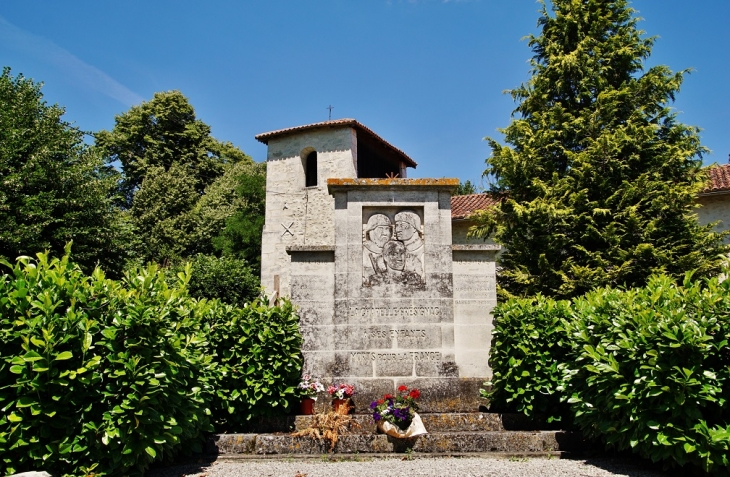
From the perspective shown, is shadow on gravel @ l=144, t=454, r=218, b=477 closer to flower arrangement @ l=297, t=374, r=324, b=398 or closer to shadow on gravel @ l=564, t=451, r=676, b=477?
flower arrangement @ l=297, t=374, r=324, b=398

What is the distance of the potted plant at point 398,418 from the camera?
6273mm

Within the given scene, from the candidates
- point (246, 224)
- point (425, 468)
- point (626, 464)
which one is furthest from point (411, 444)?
point (246, 224)

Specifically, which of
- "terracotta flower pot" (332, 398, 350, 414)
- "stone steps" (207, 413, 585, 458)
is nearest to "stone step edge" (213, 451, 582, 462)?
"stone steps" (207, 413, 585, 458)

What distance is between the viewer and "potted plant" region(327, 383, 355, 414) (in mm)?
7059

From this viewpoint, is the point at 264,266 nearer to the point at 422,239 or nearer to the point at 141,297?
the point at 422,239

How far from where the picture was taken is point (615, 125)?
14641mm

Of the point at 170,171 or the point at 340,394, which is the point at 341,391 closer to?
the point at 340,394

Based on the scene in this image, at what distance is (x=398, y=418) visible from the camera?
628 centimetres

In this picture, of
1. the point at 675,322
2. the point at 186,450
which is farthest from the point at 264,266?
the point at 675,322

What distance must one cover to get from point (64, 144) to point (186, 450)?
13.5 m

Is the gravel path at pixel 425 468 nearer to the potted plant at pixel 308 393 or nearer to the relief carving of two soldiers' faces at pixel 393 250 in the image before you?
the potted plant at pixel 308 393

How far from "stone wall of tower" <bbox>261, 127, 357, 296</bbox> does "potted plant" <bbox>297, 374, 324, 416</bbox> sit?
1708 cm


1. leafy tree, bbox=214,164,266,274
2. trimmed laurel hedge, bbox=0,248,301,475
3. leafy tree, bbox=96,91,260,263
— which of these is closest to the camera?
trimmed laurel hedge, bbox=0,248,301,475

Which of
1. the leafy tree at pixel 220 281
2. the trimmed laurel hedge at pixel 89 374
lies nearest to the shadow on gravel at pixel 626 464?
the trimmed laurel hedge at pixel 89 374
